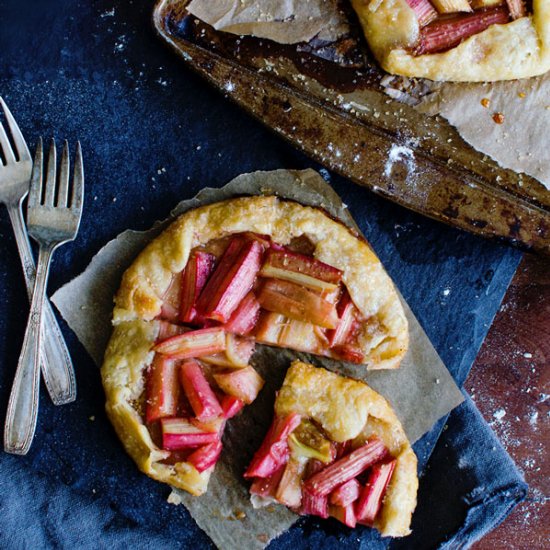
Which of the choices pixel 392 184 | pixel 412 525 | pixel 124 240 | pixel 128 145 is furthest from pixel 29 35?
pixel 412 525

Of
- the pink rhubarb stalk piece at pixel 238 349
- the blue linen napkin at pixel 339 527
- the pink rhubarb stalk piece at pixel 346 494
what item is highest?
the pink rhubarb stalk piece at pixel 238 349

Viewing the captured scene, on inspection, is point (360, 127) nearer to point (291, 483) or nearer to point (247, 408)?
point (247, 408)

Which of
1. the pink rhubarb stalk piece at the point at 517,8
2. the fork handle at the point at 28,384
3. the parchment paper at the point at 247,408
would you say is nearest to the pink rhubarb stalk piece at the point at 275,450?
the parchment paper at the point at 247,408

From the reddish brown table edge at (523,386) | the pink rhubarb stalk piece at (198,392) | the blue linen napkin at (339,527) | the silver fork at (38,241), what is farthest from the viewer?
the reddish brown table edge at (523,386)

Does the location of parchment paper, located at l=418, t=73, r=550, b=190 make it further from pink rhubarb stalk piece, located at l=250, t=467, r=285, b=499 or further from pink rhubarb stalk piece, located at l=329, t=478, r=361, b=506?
pink rhubarb stalk piece, located at l=250, t=467, r=285, b=499

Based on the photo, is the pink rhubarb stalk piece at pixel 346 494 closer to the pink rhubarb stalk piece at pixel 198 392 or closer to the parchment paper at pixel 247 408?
the parchment paper at pixel 247 408
